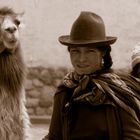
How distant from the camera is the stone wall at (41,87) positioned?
7.88 metres

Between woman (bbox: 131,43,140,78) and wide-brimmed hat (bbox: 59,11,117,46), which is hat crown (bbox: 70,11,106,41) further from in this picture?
woman (bbox: 131,43,140,78)

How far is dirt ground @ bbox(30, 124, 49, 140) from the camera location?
6309mm

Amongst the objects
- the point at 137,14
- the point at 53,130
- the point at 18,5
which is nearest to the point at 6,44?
the point at 53,130

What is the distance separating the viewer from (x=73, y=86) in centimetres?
230

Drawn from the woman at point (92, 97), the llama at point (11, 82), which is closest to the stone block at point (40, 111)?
the llama at point (11, 82)

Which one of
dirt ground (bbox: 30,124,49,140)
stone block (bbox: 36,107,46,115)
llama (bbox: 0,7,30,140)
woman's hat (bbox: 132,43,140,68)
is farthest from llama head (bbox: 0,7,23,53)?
stone block (bbox: 36,107,46,115)

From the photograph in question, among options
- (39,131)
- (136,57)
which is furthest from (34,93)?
(136,57)

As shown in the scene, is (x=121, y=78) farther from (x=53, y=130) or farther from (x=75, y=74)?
(x=53, y=130)

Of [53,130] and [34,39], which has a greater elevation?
[53,130]

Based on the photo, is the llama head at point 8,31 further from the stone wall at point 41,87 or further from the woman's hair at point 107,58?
the stone wall at point 41,87

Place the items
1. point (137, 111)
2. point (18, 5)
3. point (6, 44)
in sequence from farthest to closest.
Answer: point (18, 5) < point (6, 44) < point (137, 111)

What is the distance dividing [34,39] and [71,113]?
5632mm

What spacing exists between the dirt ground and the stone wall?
570 mm

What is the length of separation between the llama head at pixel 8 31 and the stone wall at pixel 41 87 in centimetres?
398
